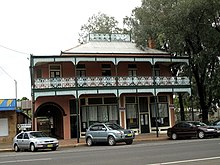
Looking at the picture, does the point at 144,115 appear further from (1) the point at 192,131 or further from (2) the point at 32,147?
(2) the point at 32,147

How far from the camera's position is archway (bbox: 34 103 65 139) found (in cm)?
3519

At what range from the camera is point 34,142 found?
23156 mm

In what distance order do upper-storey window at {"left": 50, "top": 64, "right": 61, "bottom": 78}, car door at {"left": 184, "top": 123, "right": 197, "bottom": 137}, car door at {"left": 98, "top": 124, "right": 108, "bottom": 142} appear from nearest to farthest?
car door at {"left": 98, "top": 124, "right": 108, "bottom": 142} < car door at {"left": 184, "top": 123, "right": 197, "bottom": 137} < upper-storey window at {"left": 50, "top": 64, "right": 61, "bottom": 78}

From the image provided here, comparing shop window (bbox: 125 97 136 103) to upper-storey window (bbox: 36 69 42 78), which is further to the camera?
shop window (bbox: 125 97 136 103)

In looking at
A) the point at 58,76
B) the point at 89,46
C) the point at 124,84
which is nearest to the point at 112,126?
the point at 124,84

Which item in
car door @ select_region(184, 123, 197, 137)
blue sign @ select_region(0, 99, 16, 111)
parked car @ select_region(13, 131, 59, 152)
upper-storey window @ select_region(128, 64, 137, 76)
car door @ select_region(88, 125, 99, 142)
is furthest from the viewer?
upper-storey window @ select_region(128, 64, 137, 76)

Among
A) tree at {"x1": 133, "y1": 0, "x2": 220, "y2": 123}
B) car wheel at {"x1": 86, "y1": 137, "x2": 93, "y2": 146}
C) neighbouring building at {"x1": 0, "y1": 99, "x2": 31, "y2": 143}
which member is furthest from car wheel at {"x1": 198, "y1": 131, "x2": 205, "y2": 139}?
neighbouring building at {"x1": 0, "y1": 99, "x2": 31, "y2": 143}

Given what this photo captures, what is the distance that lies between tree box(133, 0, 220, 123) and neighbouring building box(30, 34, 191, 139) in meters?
1.56

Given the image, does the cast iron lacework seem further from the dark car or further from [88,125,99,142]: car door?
[88,125,99,142]: car door

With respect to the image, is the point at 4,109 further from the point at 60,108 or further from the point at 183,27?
the point at 183,27

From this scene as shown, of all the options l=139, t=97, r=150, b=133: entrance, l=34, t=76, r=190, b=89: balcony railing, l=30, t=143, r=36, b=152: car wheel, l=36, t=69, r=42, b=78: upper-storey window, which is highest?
l=36, t=69, r=42, b=78: upper-storey window

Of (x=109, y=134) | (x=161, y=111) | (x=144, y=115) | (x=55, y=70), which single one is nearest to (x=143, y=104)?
(x=144, y=115)

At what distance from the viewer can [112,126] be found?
26.5 meters

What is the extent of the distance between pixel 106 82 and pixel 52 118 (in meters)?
9.50
